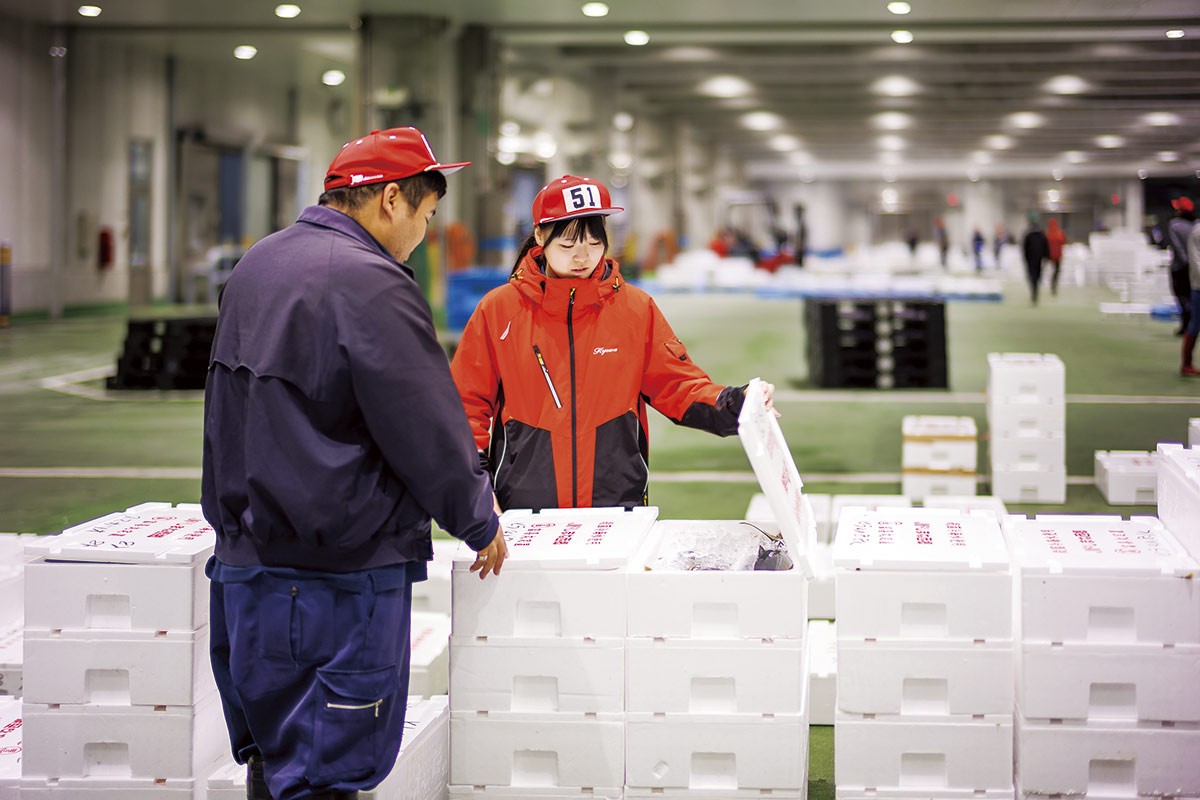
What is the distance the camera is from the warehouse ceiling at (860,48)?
15.0 meters

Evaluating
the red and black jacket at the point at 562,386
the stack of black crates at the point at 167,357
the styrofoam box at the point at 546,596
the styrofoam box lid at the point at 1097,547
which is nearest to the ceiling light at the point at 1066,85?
the stack of black crates at the point at 167,357

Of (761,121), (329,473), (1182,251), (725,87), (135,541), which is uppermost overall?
(761,121)

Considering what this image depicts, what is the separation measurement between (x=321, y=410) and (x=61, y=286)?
23233 mm

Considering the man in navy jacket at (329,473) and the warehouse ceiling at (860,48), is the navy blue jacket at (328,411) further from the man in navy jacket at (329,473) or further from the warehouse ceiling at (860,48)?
the warehouse ceiling at (860,48)

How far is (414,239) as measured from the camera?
10.3 ft

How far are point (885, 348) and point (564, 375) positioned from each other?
10.8 m

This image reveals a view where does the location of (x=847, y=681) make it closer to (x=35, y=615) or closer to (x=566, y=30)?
(x=35, y=615)

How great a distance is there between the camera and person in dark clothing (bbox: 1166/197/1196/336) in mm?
13164

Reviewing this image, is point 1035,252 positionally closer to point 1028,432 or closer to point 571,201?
point 1028,432

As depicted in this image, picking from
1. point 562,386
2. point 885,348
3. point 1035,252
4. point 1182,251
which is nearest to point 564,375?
point 562,386

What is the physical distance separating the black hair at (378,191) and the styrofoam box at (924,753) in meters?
1.77

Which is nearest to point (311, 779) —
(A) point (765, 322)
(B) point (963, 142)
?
(A) point (765, 322)

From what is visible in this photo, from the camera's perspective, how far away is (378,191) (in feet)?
9.92

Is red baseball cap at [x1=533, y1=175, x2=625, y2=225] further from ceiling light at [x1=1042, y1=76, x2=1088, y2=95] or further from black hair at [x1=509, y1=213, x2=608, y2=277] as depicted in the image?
ceiling light at [x1=1042, y1=76, x2=1088, y2=95]
